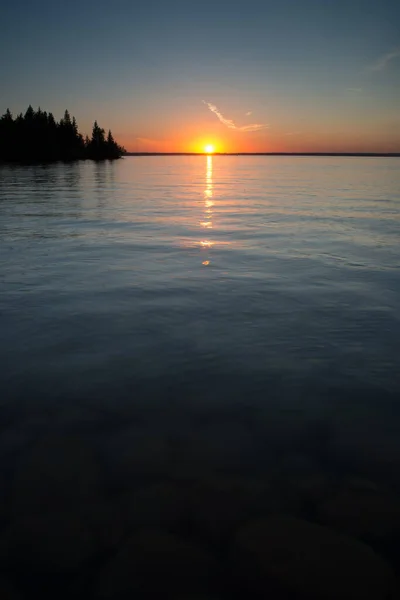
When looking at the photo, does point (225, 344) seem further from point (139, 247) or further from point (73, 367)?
point (139, 247)

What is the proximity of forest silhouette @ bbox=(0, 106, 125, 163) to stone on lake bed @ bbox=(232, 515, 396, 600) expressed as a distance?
118918mm

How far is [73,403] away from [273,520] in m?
2.67

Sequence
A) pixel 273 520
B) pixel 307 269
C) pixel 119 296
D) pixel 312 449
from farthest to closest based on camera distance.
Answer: pixel 307 269 < pixel 119 296 < pixel 312 449 < pixel 273 520

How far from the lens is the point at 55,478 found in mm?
3809

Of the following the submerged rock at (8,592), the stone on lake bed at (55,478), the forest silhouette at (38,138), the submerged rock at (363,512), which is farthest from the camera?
the forest silhouette at (38,138)

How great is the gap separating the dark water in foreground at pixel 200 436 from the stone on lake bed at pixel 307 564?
10mm

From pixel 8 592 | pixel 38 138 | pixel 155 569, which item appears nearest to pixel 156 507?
pixel 155 569

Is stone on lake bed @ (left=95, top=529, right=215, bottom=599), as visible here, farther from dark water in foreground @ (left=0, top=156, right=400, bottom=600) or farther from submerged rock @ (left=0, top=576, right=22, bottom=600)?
submerged rock @ (left=0, top=576, right=22, bottom=600)

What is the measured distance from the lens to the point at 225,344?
6641 millimetres

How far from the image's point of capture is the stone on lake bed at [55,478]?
11.6ft

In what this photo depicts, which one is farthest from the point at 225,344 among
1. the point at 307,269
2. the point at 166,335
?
the point at 307,269

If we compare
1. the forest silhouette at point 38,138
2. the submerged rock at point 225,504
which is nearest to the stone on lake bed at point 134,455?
the submerged rock at point 225,504

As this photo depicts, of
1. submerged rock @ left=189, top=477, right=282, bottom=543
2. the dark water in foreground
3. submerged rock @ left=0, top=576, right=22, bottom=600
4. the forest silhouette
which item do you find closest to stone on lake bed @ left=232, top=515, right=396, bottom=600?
the dark water in foreground

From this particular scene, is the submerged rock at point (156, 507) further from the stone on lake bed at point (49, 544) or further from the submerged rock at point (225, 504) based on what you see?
the stone on lake bed at point (49, 544)
